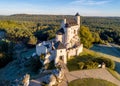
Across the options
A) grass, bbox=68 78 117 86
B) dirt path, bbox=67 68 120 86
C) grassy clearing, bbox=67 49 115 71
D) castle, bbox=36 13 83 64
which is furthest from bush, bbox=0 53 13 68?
grass, bbox=68 78 117 86

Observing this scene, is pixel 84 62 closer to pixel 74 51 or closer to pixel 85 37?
pixel 74 51

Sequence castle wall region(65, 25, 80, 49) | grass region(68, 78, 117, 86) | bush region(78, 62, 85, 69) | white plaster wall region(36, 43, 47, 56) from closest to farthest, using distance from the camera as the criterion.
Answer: grass region(68, 78, 117, 86) < bush region(78, 62, 85, 69) < white plaster wall region(36, 43, 47, 56) < castle wall region(65, 25, 80, 49)

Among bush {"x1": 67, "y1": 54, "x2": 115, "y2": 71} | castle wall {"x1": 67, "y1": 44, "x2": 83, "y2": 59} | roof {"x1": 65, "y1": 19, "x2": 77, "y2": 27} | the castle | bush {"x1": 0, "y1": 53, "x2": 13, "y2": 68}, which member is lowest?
bush {"x1": 0, "y1": 53, "x2": 13, "y2": 68}

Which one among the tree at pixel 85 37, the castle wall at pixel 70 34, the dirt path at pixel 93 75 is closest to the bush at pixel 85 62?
the dirt path at pixel 93 75

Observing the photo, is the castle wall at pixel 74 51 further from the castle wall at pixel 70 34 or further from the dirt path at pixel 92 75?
the dirt path at pixel 92 75

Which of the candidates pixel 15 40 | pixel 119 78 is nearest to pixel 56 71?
pixel 119 78

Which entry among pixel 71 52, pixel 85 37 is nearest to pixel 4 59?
Answer: pixel 71 52

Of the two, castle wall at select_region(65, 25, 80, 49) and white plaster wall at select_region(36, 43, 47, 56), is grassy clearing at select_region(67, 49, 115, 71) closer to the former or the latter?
castle wall at select_region(65, 25, 80, 49)

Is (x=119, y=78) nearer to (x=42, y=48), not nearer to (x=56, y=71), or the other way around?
(x=56, y=71)
